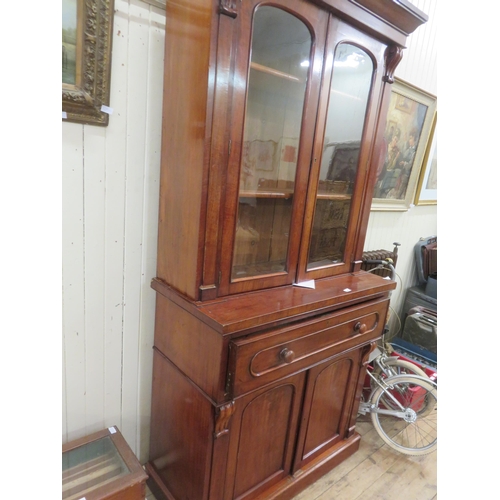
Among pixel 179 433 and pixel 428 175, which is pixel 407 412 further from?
pixel 428 175

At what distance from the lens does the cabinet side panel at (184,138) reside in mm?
981

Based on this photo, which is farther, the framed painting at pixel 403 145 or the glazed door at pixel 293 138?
the framed painting at pixel 403 145

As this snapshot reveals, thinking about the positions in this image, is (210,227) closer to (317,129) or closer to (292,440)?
(317,129)

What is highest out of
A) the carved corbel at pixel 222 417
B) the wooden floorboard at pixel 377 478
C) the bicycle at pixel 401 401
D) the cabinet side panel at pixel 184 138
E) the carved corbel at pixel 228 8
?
the carved corbel at pixel 228 8

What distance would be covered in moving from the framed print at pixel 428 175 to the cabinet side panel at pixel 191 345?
2.16 metres

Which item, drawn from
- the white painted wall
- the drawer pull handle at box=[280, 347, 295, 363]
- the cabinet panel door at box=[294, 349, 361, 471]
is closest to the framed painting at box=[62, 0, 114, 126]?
the white painted wall

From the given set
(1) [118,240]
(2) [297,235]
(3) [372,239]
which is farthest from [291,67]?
(3) [372,239]

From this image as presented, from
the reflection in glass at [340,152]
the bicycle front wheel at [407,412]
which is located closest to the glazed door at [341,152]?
the reflection in glass at [340,152]

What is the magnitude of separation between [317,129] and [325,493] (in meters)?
1.64

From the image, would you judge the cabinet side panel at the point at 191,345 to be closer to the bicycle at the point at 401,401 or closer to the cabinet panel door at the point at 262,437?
the cabinet panel door at the point at 262,437

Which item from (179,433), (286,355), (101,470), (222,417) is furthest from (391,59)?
(101,470)

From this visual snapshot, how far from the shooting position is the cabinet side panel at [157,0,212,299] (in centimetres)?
98
